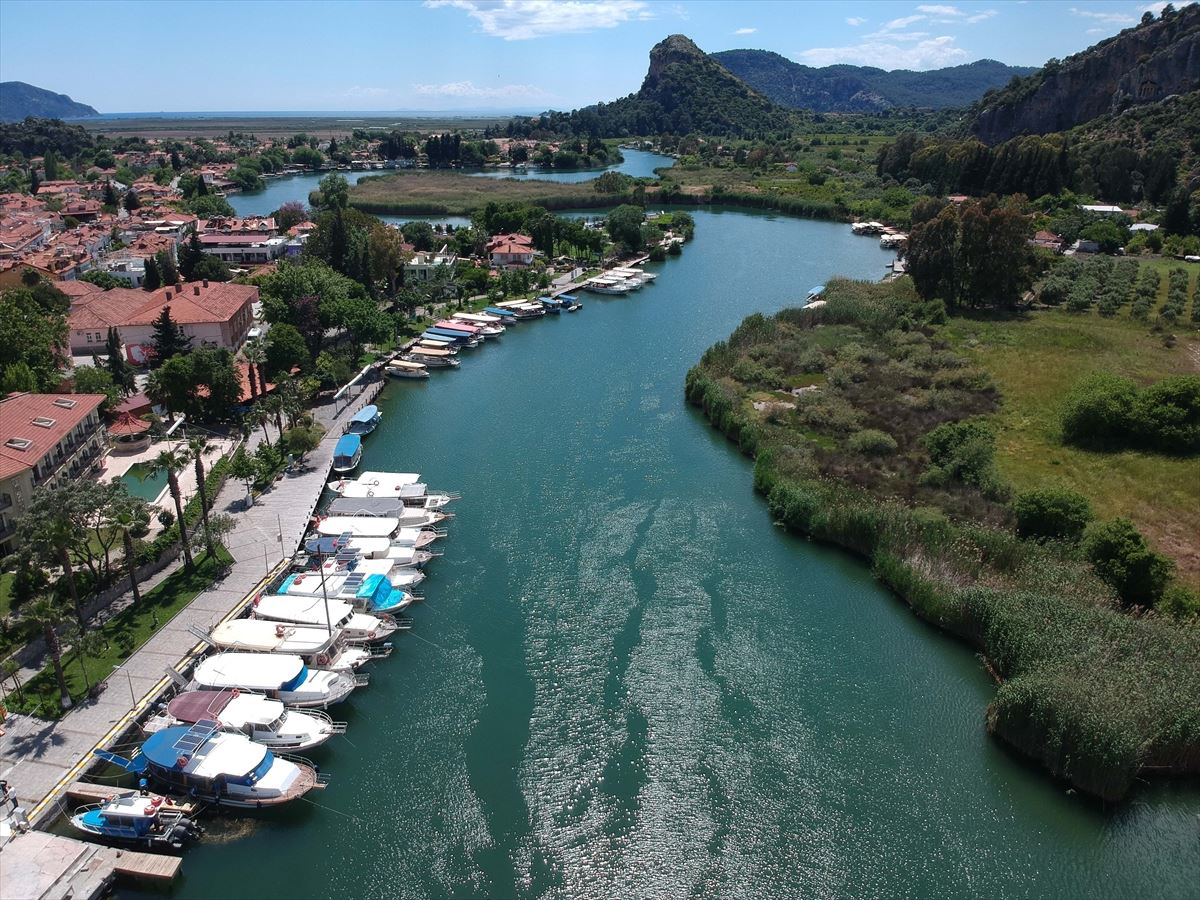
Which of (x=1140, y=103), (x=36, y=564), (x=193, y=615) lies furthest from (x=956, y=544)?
(x=1140, y=103)

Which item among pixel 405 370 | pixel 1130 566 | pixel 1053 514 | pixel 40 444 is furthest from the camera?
pixel 405 370

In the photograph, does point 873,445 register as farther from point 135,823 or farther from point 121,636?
point 135,823

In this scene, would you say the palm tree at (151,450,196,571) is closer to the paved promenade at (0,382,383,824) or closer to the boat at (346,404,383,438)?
the paved promenade at (0,382,383,824)

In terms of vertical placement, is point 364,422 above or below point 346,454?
below

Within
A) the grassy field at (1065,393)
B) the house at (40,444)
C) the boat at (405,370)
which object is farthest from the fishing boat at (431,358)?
the grassy field at (1065,393)

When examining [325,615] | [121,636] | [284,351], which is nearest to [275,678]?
[325,615]

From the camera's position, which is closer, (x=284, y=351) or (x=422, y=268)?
(x=284, y=351)

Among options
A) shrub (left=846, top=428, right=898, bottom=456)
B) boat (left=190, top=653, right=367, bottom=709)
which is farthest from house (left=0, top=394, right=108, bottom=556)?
shrub (left=846, top=428, right=898, bottom=456)
